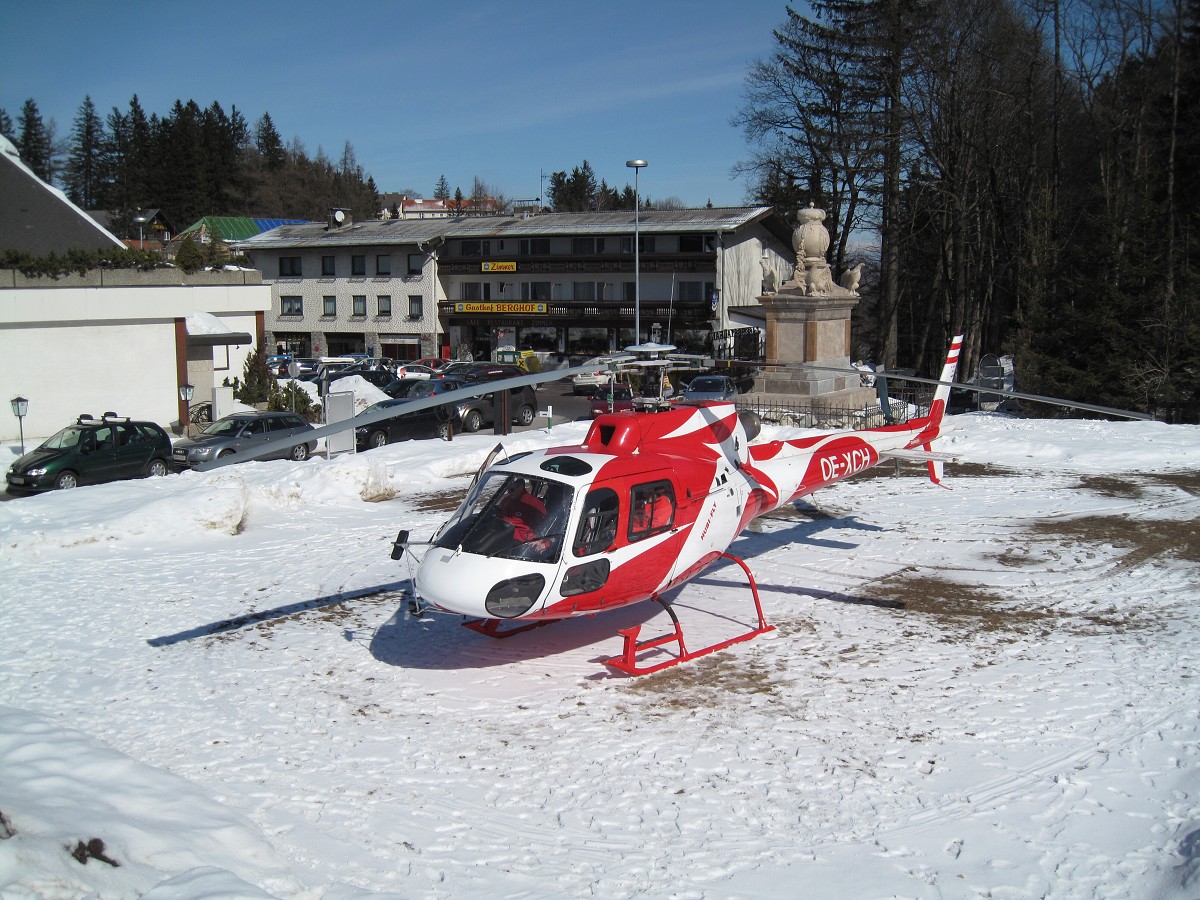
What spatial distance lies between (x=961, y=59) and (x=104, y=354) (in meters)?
32.9

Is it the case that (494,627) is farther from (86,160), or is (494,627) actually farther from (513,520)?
(86,160)

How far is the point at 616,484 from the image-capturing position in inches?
401

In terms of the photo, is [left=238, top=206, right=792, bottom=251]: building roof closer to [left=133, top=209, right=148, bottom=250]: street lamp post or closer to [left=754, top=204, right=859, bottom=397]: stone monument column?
[left=133, top=209, right=148, bottom=250]: street lamp post

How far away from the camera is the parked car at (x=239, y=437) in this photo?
21656 millimetres

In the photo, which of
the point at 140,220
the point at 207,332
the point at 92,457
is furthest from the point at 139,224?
the point at 92,457

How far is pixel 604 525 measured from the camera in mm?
9953

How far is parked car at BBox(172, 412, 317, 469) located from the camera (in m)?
21.7

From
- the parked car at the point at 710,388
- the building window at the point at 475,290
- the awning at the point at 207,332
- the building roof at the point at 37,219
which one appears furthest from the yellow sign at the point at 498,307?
the parked car at the point at 710,388

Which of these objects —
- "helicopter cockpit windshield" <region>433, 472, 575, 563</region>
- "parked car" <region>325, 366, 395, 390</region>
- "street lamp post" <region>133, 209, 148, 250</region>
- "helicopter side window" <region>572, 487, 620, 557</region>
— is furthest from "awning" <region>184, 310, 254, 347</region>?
"street lamp post" <region>133, 209, 148, 250</region>

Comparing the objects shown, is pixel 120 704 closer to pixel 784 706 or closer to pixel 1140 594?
pixel 784 706

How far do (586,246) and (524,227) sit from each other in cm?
415

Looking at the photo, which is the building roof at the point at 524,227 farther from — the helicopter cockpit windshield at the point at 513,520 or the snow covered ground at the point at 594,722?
the helicopter cockpit windshield at the point at 513,520

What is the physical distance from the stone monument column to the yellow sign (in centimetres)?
2750

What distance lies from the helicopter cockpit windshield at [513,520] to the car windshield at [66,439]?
14116 millimetres
